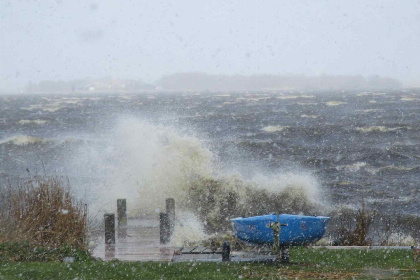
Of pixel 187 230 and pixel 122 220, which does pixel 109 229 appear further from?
pixel 187 230

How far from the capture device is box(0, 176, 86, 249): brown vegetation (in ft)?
44.0

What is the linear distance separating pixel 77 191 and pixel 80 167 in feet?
29.5

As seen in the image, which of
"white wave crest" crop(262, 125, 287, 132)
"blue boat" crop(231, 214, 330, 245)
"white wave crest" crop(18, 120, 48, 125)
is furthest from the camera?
"white wave crest" crop(18, 120, 48, 125)

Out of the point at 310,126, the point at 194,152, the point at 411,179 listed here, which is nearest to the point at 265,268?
the point at 194,152

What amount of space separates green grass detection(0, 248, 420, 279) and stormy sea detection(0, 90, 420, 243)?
Answer: 634cm

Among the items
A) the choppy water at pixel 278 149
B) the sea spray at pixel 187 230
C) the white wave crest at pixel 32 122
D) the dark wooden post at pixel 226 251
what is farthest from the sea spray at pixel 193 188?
the white wave crest at pixel 32 122

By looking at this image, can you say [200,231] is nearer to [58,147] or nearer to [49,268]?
[49,268]

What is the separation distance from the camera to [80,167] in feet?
131

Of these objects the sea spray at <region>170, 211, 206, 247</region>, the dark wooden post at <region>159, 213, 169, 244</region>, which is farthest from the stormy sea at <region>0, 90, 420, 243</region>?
the dark wooden post at <region>159, 213, 169, 244</region>

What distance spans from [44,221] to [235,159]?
30.2 meters

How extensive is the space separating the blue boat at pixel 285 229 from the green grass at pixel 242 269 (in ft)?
2.36

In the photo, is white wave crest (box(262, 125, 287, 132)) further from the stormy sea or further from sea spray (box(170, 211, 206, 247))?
sea spray (box(170, 211, 206, 247))

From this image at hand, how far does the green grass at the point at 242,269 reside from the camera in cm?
1080

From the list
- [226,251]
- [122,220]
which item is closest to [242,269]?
[226,251]
